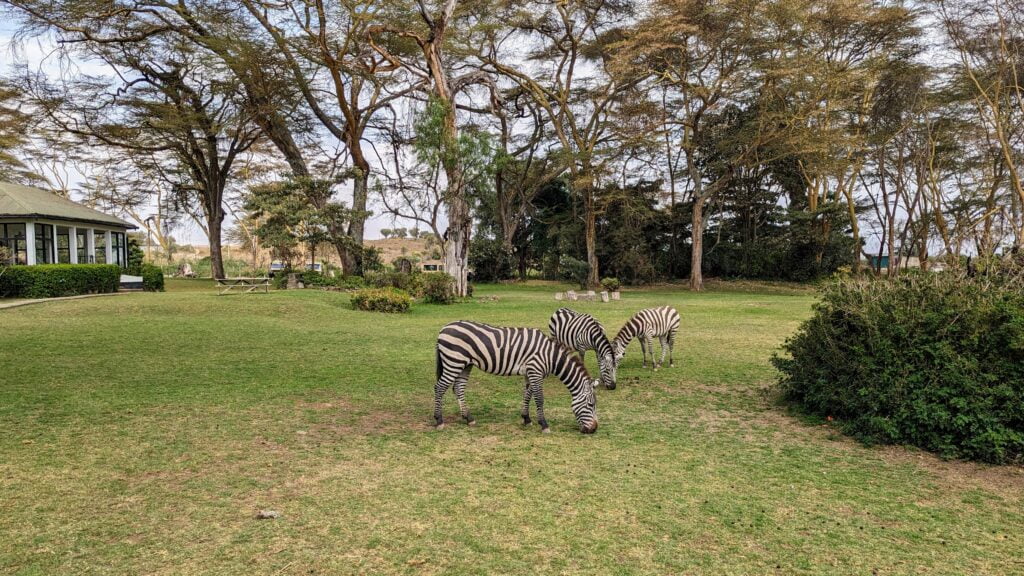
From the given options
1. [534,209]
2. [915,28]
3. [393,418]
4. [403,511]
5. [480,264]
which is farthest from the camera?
[534,209]

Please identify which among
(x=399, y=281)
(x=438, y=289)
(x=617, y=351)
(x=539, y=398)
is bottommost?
(x=539, y=398)

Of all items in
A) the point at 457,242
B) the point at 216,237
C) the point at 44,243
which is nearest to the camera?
the point at 44,243

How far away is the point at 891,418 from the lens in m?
6.32

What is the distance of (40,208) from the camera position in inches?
988

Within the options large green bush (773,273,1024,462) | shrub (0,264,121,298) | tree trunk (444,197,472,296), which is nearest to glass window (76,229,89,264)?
shrub (0,264,121,298)

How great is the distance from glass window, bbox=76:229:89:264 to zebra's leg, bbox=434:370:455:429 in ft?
95.1

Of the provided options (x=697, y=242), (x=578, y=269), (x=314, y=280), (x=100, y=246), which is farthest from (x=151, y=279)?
(x=697, y=242)

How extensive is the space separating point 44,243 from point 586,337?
89.5 feet

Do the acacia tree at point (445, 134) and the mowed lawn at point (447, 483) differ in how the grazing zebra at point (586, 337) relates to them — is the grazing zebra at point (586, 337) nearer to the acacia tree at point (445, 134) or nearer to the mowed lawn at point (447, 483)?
the mowed lawn at point (447, 483)

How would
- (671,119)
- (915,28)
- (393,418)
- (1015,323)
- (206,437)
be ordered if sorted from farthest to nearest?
(671,119)
(915,28)
(393,418)
(206,437)
(1015,323)

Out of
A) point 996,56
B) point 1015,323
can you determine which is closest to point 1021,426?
point 1015,323

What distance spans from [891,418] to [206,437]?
7469 mm

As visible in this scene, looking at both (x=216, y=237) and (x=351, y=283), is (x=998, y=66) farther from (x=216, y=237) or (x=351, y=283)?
(x=216, y=237)

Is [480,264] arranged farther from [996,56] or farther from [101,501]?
[101,501]
